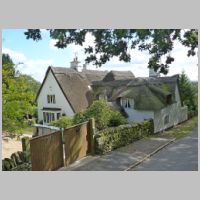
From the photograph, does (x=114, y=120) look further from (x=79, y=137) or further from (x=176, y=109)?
(x=176, y=109)

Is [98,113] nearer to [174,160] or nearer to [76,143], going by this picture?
[76,143]

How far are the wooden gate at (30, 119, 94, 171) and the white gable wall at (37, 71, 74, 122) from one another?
10859 mm

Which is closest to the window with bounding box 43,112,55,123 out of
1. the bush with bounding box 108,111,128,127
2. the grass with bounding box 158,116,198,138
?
the bush with bounding box 108,111,128,127

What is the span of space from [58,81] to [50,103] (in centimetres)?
243

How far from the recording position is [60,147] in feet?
40.8

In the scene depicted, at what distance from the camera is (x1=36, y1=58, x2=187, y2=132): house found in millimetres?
24797

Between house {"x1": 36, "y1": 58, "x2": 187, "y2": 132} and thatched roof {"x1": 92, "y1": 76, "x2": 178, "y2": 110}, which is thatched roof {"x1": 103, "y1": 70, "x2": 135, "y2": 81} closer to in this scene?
house {"x1": 36, "y1": 58, "x2": 187, "y2": 132}

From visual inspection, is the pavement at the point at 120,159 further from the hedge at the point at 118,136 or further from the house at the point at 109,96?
the house at the point at 109,96

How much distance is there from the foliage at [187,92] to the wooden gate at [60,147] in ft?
74.0

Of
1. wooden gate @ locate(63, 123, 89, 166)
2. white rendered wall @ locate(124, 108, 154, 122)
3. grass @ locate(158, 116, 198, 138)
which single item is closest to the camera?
wooden gate @ locate(63, 123, 89, 166)

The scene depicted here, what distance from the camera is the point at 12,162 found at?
11.8m

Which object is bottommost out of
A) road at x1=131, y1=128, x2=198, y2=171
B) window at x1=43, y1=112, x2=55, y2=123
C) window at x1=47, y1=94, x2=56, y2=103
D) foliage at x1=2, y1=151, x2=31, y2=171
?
road at x1=131, y1=128, x2=198, y2=171

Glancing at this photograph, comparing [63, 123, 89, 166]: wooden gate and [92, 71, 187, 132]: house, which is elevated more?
[92, 71, 187, 132]: house

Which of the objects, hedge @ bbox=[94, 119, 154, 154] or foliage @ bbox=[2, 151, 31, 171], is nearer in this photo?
foliage @ bbox=[2, 151, 31, 171]
